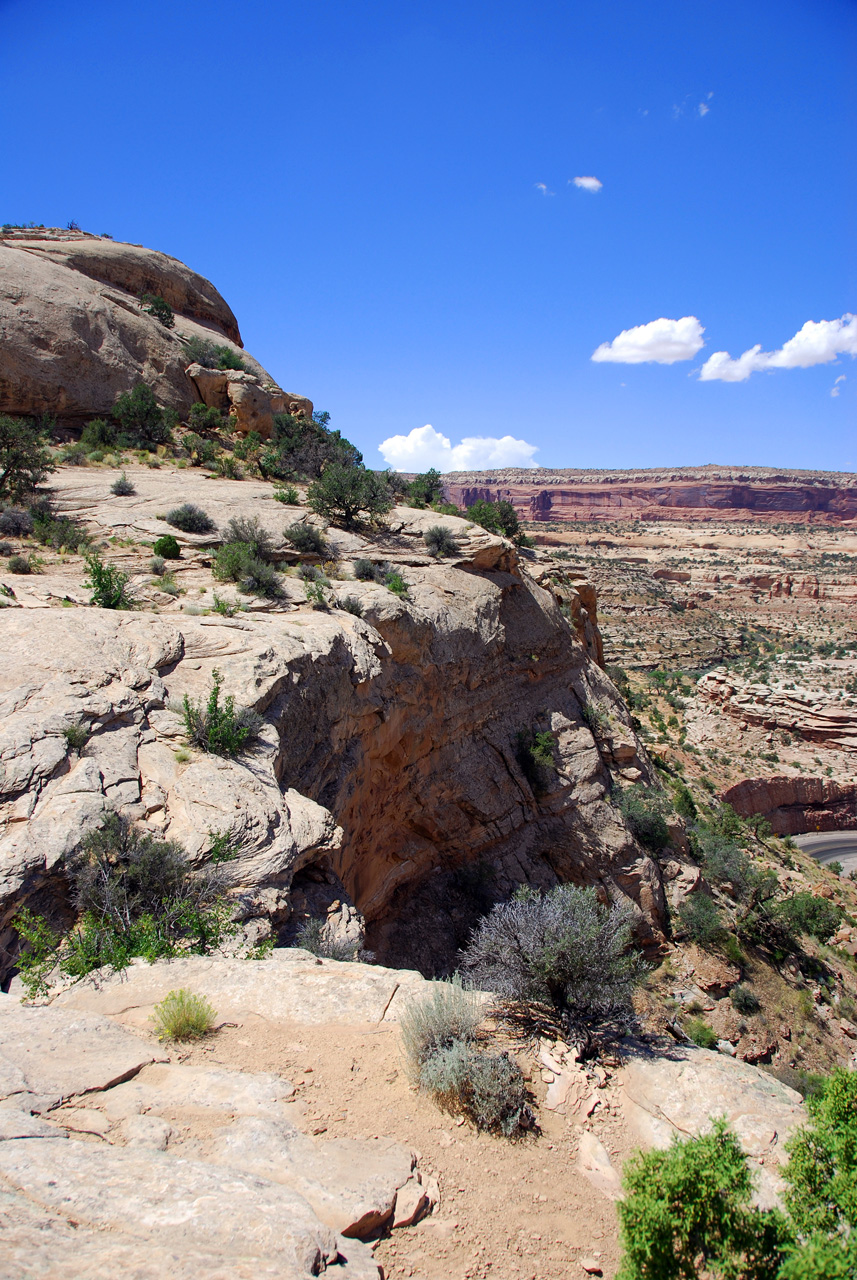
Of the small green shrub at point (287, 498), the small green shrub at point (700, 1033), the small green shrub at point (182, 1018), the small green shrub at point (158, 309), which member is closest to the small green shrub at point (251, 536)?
the small green shrub at point (287, 498)

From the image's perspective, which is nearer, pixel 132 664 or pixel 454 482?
pixel 132 664

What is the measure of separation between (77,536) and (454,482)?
15318cm

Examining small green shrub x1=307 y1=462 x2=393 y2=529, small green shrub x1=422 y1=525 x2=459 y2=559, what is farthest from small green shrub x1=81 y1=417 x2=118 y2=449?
small green shrub x1=422 y1=525 x2=459 y2=559

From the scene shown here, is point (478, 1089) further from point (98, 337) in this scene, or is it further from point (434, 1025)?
point (98, 337)

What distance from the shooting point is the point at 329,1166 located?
3797 millimetres

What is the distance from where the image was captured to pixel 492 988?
241 inches

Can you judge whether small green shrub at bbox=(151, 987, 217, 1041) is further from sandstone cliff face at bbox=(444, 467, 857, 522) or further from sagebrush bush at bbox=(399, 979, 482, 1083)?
sandstone cliff face at bbox=(444, 467, 857, 522)

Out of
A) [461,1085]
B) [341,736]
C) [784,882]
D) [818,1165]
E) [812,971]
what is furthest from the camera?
[784,882]

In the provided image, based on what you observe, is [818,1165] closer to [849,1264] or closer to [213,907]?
[849,1264]

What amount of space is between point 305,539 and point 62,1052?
11983 mm

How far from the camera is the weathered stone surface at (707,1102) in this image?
438 centimetres

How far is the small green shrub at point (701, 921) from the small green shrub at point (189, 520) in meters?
16.6

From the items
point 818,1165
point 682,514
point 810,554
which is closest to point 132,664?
point 818,1165

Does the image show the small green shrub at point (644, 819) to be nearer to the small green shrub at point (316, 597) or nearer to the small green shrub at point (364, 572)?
the small green shrub at point (364, 572)
